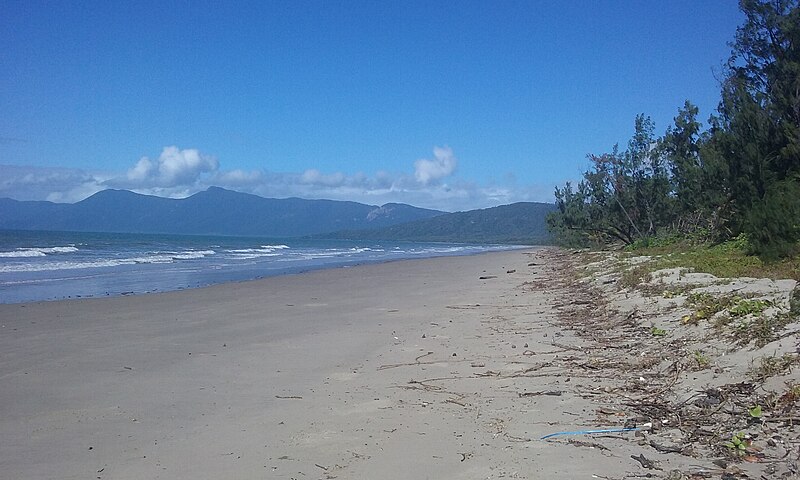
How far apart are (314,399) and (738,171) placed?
18953 mm

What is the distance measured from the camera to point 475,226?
18112 centimetres

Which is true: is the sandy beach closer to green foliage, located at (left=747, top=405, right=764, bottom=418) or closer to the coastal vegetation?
green foliage, located at (left=747, top=405, right=764, bottom=418)

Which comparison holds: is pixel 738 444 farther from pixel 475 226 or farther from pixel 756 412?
pixel 475 226

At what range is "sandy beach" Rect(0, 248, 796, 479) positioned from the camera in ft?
14.6

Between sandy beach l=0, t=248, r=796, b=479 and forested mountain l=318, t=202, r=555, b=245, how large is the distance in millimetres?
148711

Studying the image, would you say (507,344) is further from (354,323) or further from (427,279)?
(427,279)

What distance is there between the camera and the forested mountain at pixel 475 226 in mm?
165625

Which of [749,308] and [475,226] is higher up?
[475,226]

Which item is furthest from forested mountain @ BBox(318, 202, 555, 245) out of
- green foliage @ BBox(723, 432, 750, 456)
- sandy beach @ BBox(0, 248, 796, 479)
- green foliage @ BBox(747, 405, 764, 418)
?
green foliage @ BBox(723, 432, 750, 456)

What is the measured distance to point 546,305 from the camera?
44.7 feet

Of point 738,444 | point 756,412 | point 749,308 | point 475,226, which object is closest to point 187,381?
point 738,444

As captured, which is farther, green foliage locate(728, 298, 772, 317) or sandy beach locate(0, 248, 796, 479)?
green foliage locate(728, 298, 772, 317)

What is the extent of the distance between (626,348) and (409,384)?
9.82ft

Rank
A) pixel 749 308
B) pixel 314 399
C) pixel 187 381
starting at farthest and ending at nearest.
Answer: pixel 749 308 < pixel 187 381 < pixel 314 399
